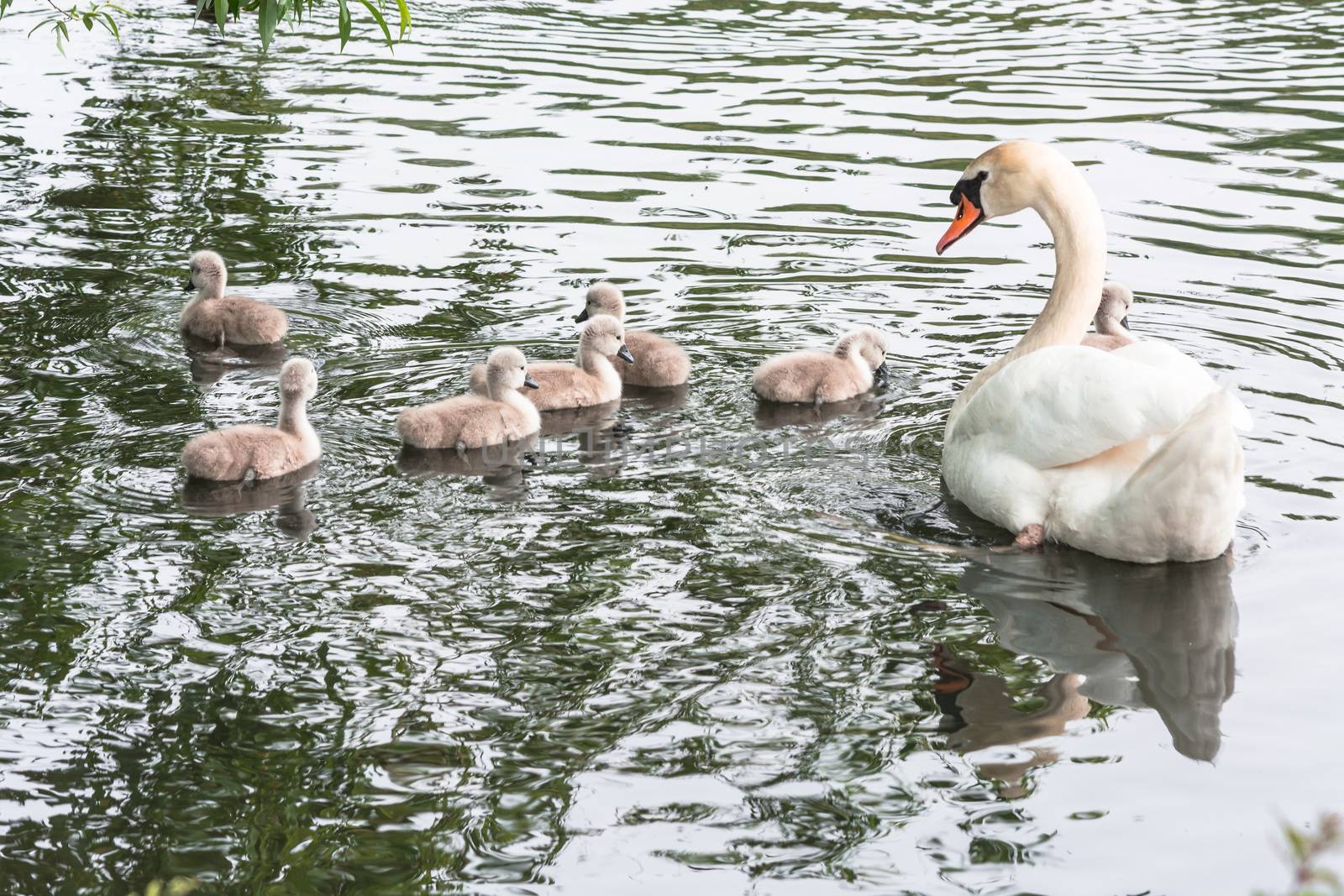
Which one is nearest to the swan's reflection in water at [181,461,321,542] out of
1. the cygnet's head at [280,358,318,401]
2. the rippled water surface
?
the rippled water surface

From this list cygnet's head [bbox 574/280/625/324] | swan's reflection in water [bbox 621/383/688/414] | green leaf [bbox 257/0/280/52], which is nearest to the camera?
green leaf [bbox 257/0/280/52]

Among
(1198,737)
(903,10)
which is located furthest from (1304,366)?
(903,10)

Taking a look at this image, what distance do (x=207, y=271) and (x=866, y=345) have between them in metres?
3.91

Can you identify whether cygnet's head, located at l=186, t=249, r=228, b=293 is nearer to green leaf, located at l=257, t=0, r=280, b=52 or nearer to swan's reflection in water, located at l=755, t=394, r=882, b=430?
green leaf, located at l=257, t=0, r=280, b=52

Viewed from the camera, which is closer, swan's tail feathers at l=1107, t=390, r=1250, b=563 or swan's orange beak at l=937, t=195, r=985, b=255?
swan's tail feathers at l=1107, t=390, r=1250, b=563

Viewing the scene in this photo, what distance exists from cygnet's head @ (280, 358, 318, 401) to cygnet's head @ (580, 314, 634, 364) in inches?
67.8

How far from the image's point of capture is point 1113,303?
9945 millimetres

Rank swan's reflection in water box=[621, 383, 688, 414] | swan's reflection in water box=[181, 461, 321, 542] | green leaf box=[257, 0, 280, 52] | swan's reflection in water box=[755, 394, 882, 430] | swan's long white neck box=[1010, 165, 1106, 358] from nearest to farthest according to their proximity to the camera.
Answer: green leaf box=[257, 0, 280, 52] → swan's reflection in water box=[181, 461, 321, 542] → swan's long white neck box=[1010, 165, 1106, 358] → swan's reflection in water box=[755, 394, 882, 430] → swan's reflection in water box=[621, 383, 688, 414]

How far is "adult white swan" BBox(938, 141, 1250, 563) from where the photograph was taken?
21.6 ft

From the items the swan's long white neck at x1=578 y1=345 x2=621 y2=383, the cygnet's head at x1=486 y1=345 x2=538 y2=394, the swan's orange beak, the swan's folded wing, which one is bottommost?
the swan's long white neck at x1=578 y1=345 x2=621 y2=383

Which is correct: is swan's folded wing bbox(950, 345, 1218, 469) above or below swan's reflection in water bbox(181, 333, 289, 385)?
above

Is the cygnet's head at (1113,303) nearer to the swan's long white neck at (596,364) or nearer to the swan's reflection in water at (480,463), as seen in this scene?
the swan's long white neck at (596,364)

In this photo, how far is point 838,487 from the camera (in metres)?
7.98

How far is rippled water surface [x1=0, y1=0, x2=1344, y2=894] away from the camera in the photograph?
509 cm
